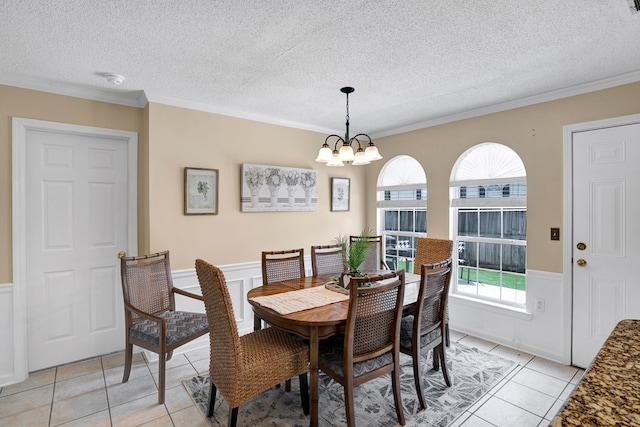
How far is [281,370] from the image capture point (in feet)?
6.62

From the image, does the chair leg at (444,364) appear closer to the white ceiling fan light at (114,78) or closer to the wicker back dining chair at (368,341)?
the wicker back dining chair at (368,341)

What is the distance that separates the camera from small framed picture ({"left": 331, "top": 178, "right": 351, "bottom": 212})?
438 cm

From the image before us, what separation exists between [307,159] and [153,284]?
2.26 m

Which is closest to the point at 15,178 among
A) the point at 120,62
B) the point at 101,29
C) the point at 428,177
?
the point at 120,62

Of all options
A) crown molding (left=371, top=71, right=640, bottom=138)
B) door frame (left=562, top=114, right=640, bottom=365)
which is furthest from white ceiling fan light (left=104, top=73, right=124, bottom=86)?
door frame (left=562, top=114, right=640, bottom=365)

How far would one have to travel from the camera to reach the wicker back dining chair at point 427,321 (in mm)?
2215

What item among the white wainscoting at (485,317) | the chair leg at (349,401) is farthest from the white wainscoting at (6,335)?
the chair leg at (349,401)

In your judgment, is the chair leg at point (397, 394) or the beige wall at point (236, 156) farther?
the beige wall at point (236, 156)

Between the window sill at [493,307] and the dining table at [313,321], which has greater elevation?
the dining table at [313,321]

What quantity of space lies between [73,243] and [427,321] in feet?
10.4

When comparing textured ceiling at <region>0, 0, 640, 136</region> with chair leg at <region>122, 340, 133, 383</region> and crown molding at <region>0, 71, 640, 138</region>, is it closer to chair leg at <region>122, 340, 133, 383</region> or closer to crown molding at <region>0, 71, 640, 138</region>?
crown molding at <region>0, 71, 640, 138</region>

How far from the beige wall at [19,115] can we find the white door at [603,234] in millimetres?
4384

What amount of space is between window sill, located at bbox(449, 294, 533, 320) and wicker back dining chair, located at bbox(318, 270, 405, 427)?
71.7 inches

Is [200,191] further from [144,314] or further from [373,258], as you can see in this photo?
[373,258]
